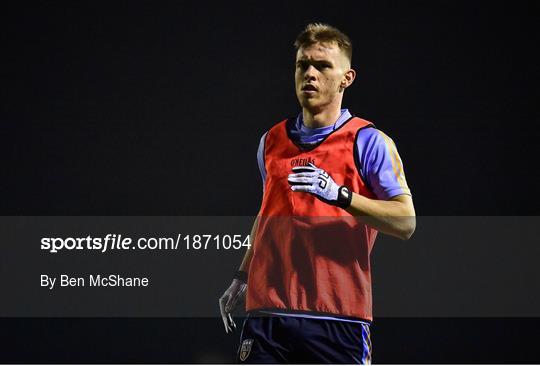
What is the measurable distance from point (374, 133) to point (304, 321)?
80 cm

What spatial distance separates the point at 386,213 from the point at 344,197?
0.19 metres

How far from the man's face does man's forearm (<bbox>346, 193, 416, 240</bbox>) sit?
50 centimetres

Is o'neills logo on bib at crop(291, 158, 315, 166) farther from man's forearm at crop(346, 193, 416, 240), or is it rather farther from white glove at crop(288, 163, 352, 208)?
man's forearm at crop(346, 193, 416, 240)

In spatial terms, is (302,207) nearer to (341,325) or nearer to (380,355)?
(341,325)

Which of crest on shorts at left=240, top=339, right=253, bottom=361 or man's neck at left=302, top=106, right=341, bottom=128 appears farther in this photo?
man's neck at left=302, top=106, right=341, bottom=128

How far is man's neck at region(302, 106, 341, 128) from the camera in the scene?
11.6 feet

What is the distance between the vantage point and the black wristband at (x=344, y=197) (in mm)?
3234

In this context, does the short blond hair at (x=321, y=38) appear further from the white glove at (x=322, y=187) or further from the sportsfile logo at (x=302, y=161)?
the white glove at (x=322, y=187)

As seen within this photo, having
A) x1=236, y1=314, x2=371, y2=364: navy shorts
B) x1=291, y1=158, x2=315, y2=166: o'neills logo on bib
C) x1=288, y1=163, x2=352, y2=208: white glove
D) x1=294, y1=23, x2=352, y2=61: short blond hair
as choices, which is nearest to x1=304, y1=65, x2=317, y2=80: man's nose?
x1=294, y1=23, x2=352, y2=61: short blond hair

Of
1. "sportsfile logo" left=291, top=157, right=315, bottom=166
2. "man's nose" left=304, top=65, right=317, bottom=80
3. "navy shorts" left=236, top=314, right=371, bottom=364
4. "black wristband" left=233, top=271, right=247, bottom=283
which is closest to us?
"navy shorts" left=236, top=314, right=371, bottom=364

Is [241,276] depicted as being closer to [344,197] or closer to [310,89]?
[344,197]

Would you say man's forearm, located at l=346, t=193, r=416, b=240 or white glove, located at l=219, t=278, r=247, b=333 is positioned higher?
man's forearm, located at l=346, t=193, r=416, b=240

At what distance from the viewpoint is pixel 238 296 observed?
146 inches

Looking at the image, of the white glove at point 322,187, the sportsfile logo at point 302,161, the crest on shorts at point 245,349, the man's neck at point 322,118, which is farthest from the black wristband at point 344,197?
the crest on shorts at point 245,349
